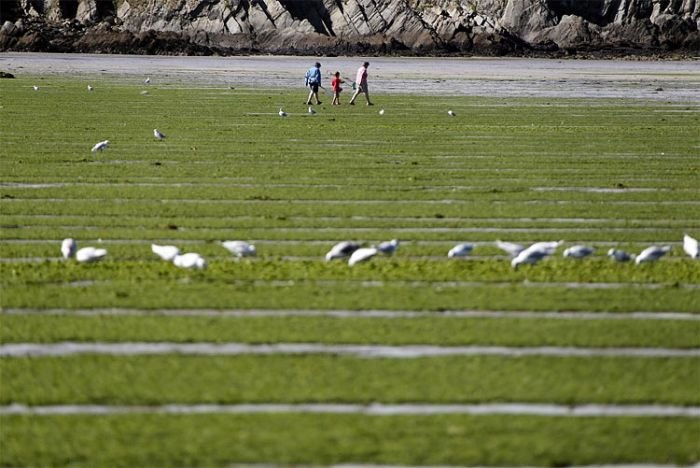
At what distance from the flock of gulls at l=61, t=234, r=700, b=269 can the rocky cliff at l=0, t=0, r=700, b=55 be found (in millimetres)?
108875

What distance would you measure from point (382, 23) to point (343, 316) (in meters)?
124

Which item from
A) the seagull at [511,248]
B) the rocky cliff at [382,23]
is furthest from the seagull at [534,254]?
the rocky cliff at [382,23]

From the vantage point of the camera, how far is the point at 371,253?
12.8m

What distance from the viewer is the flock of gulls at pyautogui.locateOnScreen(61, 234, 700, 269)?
12.8 m

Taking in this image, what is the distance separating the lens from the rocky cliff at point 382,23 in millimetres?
126125

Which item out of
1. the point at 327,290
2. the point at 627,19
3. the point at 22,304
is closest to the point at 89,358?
the point at 22,304

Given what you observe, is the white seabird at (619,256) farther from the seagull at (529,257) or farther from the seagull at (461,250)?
the seagull at (461,250)

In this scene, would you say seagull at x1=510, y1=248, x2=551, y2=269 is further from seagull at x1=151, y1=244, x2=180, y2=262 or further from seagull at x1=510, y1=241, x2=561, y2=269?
seagull at x1=151, y1=244, x2=180, y2=262

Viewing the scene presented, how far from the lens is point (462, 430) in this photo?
311 inches

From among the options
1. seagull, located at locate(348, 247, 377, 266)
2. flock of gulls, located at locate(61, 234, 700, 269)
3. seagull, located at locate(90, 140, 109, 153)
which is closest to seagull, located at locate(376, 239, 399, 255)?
flock of gulls, located at locate(61, 234, 700, 269)

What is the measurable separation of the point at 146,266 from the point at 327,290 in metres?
2.11

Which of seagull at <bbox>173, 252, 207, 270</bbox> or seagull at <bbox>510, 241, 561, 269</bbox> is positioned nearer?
seagull at <bbox>173, 252, 207, 270</bbox>

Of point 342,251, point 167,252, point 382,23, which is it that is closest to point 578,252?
point 342,251

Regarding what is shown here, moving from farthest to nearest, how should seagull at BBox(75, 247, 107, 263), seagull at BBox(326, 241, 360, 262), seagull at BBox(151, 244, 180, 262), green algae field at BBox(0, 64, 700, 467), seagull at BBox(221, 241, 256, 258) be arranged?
seagull at BBox(221, 241, 256, 258)
seagull at BBox(326, 241, 360, 262)
seagull at BBox(151, 244, 180, 262)
seagull at BBox(75, 247, 107, 263)
green algae field at BBox(0, 64, 700, 467)
